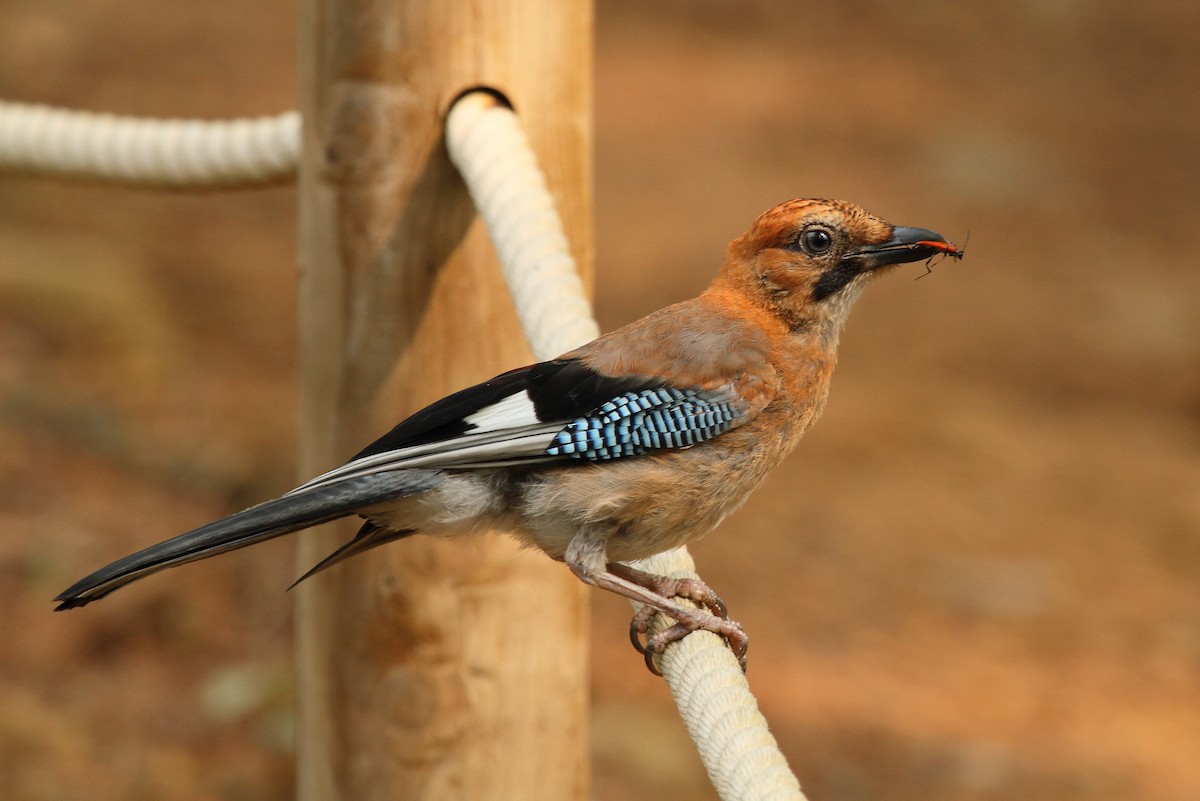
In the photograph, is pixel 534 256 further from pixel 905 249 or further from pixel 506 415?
pixel 905 249

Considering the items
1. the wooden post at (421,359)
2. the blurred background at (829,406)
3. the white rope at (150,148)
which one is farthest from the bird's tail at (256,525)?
the blurred background at (829,406)

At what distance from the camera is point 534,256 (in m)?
3.21

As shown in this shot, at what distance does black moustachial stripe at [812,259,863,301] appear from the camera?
11.9ft

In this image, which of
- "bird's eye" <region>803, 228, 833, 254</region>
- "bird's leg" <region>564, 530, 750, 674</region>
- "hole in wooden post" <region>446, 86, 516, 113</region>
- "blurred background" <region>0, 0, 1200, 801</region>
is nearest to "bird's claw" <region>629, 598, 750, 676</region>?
"bird's leg" <region>564, 530, 750, 674</region>

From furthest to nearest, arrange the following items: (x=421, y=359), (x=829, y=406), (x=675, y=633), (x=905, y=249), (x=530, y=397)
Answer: (x=829, y=406) < (x=421, y=359) < (x=905, y=249) < (x=530, y=397) < (x=675, y=633)

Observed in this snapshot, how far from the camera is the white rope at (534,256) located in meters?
2.72

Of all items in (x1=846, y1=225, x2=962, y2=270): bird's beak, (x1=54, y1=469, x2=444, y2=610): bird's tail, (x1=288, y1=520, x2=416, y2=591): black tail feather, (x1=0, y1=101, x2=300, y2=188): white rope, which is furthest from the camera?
(x1=0, y1=101, x2=300, y2=188): white rope

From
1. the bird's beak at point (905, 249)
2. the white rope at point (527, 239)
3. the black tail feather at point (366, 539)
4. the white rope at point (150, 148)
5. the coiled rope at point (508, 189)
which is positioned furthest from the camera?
the white rope at point (150, 148)

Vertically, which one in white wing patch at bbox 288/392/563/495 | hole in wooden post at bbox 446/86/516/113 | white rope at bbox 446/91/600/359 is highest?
hole in wooden post at bbox 446/86/516/113

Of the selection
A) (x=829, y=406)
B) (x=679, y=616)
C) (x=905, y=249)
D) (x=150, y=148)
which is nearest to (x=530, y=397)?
(x=679, y=616)

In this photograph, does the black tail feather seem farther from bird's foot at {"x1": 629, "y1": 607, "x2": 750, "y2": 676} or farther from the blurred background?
the blurred background

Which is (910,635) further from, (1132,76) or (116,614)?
(1132,76)

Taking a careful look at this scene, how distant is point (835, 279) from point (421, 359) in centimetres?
105

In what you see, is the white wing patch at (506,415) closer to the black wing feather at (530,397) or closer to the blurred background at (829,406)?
the black wing feather at (530,397)
